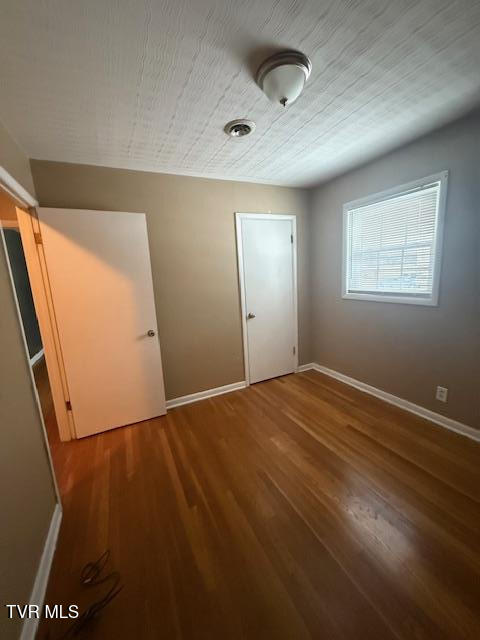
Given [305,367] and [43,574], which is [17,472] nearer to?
[43,574]

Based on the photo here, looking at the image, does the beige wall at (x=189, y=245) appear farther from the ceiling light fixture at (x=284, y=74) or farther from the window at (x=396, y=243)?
the ceiling light fixture at (x=284, y=74)

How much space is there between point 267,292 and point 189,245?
3.61ft

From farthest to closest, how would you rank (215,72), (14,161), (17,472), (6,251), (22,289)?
(22,289) < (14,161) < (6,251) < (215,72) < (17,472)

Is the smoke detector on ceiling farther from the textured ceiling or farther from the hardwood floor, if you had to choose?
the hardwood floor

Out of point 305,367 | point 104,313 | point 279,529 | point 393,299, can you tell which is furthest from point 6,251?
point 305,367

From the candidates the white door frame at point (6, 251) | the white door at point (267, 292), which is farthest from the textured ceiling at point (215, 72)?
the white door at point (267, 292)

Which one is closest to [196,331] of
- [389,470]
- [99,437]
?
[99,437]

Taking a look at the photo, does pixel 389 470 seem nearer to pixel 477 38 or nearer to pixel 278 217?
pixel 477 38

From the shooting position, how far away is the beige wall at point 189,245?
2.19 meters

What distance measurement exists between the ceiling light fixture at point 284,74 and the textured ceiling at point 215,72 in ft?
0.15

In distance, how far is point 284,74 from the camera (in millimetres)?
1204

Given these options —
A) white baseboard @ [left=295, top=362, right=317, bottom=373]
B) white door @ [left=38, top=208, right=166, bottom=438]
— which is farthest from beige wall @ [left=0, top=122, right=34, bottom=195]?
white baseboard @ [left=295, top=362, right=317, bottom=373]

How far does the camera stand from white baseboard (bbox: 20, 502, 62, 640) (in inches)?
38.5

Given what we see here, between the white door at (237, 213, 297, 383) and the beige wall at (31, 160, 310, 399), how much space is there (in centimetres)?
12
